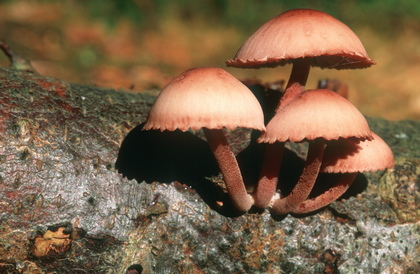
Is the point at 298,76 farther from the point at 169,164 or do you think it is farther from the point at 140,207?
the point at 140,207

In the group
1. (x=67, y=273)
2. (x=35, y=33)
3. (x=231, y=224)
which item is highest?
(x=231, y=224)

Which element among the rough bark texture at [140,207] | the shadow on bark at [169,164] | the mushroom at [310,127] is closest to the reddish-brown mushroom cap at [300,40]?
the mushroom at [310,127]

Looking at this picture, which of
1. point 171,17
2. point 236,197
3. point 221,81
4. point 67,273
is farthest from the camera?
point 171,17

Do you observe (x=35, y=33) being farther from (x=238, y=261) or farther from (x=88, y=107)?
(x=238, y=261)

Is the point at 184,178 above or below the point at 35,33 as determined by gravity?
above

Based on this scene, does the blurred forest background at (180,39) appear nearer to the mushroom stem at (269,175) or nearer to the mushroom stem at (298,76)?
the mushroom stem at (298,76)

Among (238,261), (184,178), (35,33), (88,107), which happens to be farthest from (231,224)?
(35,33)
